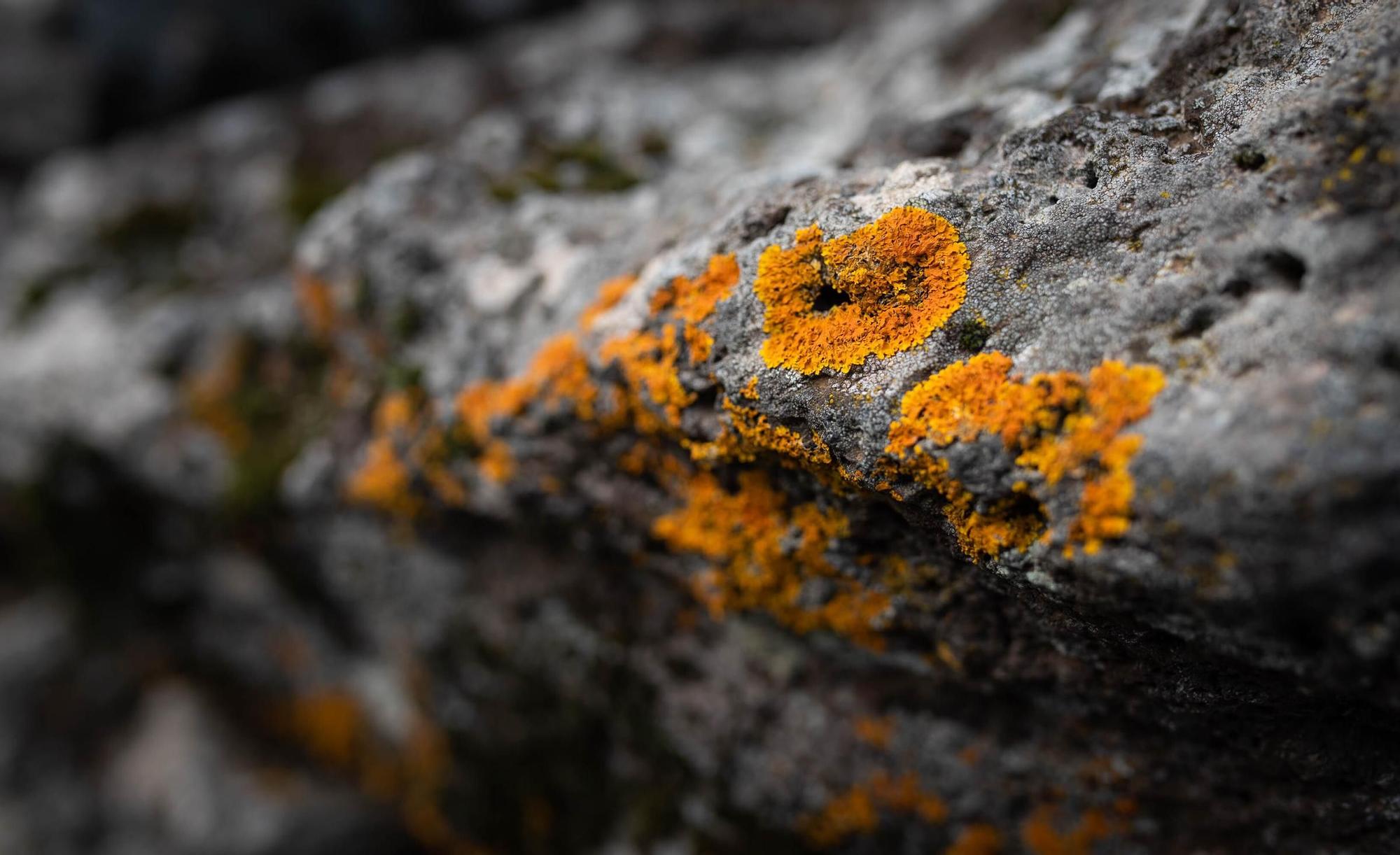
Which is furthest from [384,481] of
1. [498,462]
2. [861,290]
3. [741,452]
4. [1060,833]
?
[1060,833]

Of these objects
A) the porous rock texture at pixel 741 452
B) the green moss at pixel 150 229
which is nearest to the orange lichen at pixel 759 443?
the porous rock texture at pixel 741 452

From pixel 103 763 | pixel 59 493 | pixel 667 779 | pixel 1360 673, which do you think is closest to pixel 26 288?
pixel 59 493

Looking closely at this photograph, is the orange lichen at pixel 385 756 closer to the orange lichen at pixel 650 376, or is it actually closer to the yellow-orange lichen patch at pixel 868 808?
the yellow-orange lichen patch at pixel 868 808

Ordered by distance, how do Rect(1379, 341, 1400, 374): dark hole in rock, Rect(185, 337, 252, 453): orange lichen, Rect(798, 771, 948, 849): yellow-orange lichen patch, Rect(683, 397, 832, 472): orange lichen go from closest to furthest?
1. Rect(1379, 341, 1400, 374): dark hole in rock
2. Rect(683, 397, 832, 472): orange lichen
3. Rect(798, 771, 948, 849): yellow-orange lichen patch
4. Rect(185, 337, 252, 453): orange lichen

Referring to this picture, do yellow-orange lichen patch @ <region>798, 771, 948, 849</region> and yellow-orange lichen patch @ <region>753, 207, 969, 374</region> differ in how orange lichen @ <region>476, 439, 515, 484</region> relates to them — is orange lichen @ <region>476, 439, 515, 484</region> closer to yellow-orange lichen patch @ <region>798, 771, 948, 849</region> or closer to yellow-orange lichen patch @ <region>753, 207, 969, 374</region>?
yellow-orange lichen patch @ <region>753, 207, 969, 374</region>

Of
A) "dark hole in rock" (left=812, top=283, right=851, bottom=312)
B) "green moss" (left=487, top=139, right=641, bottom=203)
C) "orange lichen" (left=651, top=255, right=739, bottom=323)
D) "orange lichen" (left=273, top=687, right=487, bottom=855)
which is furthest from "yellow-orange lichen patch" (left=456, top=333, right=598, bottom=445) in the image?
"orange lichen" (left=273, top=687, right=487, bottom=855)

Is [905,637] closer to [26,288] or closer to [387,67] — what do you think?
[387,67]
